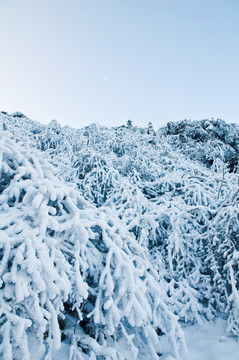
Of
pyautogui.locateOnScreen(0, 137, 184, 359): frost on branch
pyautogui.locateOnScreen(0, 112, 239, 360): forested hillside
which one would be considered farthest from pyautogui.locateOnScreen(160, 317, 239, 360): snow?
pyautogui.locateOnScreen(0, 137, 184, 359): frost on branch

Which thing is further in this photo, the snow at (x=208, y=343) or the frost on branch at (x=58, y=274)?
the snow at (x=208, y=343)

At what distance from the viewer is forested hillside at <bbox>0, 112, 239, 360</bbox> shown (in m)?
1.76

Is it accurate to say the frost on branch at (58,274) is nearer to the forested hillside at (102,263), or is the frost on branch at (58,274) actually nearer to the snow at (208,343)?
the forested hillside at (102,263)

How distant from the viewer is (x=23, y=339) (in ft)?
5.26

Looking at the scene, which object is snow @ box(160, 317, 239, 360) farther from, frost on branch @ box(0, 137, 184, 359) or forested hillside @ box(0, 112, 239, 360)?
frost on branch @ box(0, 137, 184, 359)

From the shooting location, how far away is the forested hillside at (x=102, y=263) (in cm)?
176

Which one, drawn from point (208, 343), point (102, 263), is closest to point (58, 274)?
point (102, 263)

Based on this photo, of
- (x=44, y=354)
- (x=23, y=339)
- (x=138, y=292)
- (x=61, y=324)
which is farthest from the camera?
(x=61, y=324)

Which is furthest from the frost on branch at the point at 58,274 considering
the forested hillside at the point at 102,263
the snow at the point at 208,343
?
the snow at the point at 208,343

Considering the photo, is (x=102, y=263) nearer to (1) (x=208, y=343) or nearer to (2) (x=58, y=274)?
(2) (x=58, y=274)

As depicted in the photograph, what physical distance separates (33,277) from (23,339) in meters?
0.43

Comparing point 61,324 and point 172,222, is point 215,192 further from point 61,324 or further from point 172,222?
point 61,324

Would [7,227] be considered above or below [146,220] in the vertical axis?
below

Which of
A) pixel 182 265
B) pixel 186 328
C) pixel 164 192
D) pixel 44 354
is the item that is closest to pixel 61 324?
pixel 44 354
